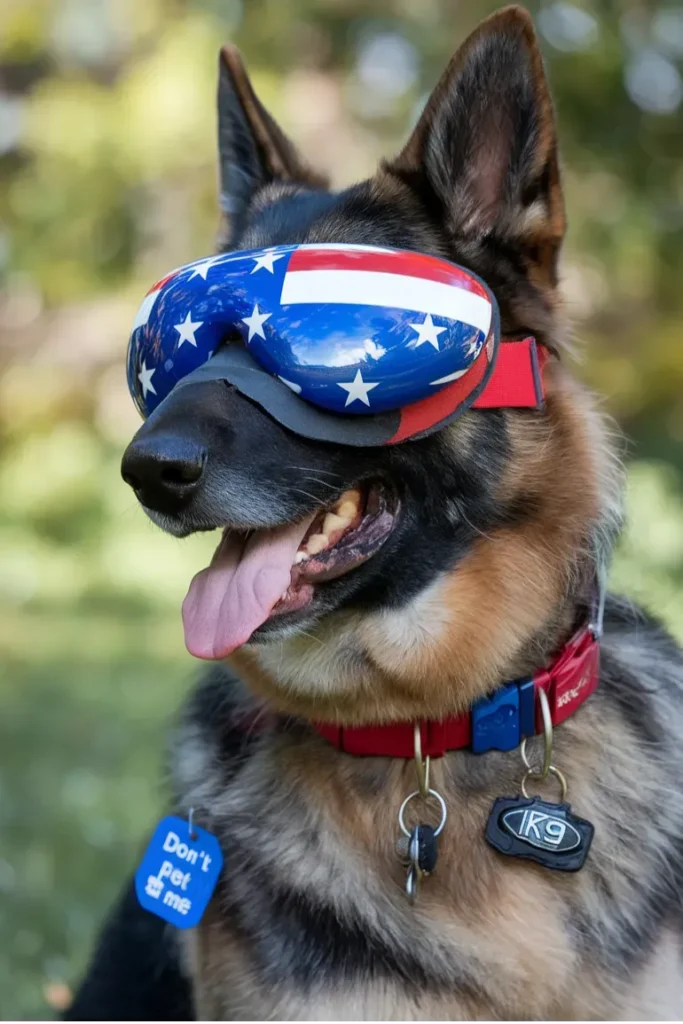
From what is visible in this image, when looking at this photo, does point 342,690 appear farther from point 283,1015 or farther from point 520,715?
point 283,1015

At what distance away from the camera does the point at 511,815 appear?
2404 millimetres

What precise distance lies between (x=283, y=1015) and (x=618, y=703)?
1.13 metres

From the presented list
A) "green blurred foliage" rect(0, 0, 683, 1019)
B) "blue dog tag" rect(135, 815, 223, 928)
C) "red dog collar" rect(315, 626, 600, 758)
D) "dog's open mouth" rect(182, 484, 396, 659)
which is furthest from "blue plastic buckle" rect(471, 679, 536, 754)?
"green blurred foliage" rect(0, 0, 683, 1019)

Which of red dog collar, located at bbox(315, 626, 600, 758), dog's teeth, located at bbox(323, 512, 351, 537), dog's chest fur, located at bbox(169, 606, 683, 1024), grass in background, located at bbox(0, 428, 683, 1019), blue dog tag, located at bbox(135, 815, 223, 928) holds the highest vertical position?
dog's teeth, located at bbox(323, 512, 351, 537)

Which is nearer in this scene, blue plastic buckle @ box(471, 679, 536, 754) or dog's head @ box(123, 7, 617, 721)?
dog's head @ box(123, 7, 617, 721)

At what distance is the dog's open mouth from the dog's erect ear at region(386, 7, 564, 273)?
764 mm

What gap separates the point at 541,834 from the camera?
2393mm

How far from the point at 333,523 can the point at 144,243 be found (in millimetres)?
13260

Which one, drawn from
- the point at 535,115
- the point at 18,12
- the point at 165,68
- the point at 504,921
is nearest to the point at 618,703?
the point at 504,921

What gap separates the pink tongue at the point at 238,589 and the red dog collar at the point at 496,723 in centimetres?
46

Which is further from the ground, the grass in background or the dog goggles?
the dog goggles

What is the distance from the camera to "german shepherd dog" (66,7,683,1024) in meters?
2.29

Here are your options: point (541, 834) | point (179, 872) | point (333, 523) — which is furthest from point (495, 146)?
point (179, 872)

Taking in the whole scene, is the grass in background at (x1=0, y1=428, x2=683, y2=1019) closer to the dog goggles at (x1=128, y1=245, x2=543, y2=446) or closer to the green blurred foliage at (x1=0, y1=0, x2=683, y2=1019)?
the green blurred foliage at (x1=0, y1=0, x2=683, y2=1019)
